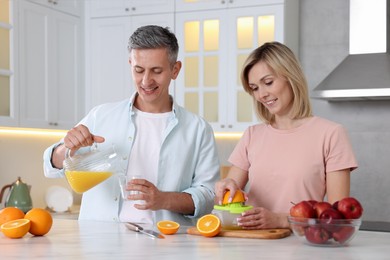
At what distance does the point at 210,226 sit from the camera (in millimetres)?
2037

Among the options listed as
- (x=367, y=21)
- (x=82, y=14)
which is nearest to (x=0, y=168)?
(x=82, y=14)

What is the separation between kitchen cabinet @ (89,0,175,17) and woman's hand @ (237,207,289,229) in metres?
2.71

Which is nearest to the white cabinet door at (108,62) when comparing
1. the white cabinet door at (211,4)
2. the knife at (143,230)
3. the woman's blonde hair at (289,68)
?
the white cabinet door at (211,4)

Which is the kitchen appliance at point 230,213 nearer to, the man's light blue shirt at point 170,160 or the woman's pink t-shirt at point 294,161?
the woman's pink t-shirt at point 294,161

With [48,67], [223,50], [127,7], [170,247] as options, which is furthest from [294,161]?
[127,7]

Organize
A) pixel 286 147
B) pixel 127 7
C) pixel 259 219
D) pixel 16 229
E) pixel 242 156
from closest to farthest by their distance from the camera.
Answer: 1. pixel 16 229
2. pixel 259 219
3. pixel 286 147
4. pixel 242 156
5. pixel 127 7

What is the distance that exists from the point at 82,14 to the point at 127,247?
3.23 meters

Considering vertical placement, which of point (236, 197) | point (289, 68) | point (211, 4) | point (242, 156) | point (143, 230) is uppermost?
point (211, 4)

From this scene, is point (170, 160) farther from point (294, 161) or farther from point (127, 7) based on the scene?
point (127, 7)

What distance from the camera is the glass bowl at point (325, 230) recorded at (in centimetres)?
179

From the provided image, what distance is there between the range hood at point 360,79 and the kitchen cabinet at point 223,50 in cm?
39

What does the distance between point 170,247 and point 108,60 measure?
10.2ft

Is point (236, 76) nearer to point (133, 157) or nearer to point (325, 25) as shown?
point (325, 25)

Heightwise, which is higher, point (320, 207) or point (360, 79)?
point (360, 79)
